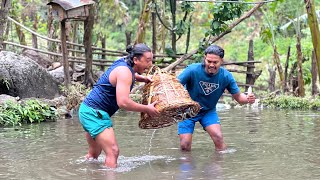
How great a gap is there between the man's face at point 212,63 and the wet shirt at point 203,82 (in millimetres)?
157

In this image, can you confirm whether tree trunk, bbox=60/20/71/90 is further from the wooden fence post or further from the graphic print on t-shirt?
the graphic print on t-shirt

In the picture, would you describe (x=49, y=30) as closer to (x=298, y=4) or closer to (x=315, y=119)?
(x=298, y=4)

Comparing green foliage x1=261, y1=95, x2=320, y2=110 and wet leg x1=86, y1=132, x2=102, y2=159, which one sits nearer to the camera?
wet leg x1=86, y1=132, x2=102, y2=159

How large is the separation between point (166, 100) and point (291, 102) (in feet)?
33.1

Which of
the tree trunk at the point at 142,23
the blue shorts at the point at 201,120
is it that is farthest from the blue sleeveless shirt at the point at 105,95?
the tree trunk at the point at 142,23

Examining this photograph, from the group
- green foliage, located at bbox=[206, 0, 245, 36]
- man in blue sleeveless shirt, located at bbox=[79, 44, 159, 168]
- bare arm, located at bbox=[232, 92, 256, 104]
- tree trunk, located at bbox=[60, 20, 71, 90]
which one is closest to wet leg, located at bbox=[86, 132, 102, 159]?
man in blue sleeveless shirt, located at bbox=[79, 44, 159, 168]

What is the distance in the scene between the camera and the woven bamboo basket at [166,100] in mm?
5586

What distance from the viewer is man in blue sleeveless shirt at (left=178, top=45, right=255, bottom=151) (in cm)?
662

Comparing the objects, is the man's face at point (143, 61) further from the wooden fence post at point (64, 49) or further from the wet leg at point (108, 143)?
the wooden fence post at point (64, 49)

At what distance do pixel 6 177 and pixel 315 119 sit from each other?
7719mm

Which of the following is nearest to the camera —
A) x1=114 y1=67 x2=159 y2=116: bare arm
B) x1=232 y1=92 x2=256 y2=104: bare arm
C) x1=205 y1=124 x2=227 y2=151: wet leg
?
x1=114 y1=67 x2=159 y2=116: bare arm

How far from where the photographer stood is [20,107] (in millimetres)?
11000

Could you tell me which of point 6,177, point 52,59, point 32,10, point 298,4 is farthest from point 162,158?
point 32,10

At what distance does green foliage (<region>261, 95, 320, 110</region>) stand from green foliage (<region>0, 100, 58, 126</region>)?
6.71 meters
